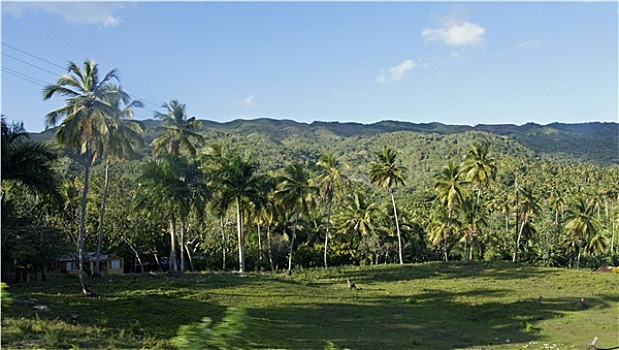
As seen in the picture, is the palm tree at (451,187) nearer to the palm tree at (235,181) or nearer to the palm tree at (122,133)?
the palm tree at (235,181)

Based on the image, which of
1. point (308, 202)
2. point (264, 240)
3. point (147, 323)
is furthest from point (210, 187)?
point (147, 323)

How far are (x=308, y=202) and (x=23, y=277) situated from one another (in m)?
21.6

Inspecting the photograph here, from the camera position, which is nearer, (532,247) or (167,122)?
(167,122)

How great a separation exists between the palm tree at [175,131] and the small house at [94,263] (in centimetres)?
1060

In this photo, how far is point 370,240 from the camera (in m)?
55.7

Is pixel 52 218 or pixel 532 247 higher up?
pixel 52 218

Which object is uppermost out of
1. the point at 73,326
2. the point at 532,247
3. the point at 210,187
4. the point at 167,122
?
the point at 167,122

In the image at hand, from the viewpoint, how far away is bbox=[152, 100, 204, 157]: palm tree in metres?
40.0

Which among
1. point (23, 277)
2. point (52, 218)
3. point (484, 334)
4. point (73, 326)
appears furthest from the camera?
point (52, 218)

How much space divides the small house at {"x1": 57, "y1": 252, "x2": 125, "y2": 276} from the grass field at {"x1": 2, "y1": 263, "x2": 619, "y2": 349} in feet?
33.1

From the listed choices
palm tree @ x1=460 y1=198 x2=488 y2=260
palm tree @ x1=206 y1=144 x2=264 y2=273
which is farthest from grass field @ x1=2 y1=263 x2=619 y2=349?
palm tree @ x1=460 y1=198 x2=488 y2=260

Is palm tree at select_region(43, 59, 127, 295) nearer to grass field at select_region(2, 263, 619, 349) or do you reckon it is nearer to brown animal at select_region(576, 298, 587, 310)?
grass field at select_region(2, 263, 619, 349)

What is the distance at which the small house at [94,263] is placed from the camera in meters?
43.2

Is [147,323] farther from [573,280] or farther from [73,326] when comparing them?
[573,280]
